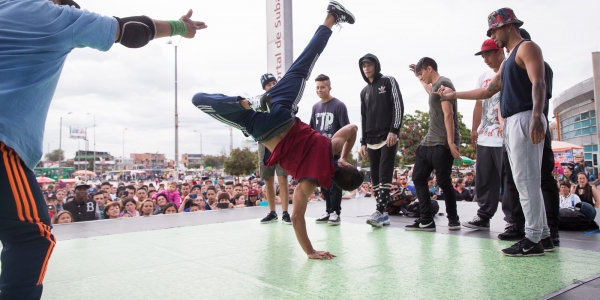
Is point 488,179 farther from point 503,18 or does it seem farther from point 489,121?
point 503,18

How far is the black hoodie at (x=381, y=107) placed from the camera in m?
4.53

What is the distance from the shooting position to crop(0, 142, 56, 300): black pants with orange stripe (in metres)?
1.36

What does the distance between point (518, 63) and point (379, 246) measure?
1.82 metres

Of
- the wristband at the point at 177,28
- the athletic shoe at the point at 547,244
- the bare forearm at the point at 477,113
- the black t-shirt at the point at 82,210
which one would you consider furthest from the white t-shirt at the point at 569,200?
the black t-shirt at the point at 82,210

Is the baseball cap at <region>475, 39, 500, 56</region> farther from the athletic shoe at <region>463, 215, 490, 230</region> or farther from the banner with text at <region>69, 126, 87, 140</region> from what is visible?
the banner with text at <region>69, 126, 87, 140</region>

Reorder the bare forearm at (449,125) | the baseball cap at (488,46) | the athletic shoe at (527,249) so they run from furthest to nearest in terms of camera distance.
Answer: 1. the bare forearm at (449,125)
2. the baseball cap at (488,46)
3. the athletic shoe at (527,249)

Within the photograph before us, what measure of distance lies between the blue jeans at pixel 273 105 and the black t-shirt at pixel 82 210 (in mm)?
5116

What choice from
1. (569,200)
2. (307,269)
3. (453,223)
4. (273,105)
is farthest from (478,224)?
(569,200)

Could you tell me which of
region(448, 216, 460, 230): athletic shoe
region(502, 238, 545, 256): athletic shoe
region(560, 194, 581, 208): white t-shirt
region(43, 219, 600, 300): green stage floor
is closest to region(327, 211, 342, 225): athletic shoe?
region(43, 219, 600, 300): green stage floor

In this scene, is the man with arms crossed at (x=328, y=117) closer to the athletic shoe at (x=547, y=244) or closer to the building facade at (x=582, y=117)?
the athletic shoe at (x=547, y=244)

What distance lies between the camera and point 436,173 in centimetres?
415

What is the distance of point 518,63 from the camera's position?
118 inches

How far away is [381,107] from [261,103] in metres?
2.16

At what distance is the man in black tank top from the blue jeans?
149cm
